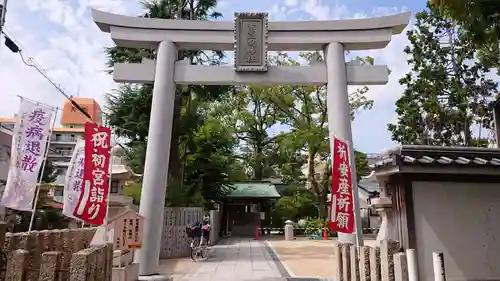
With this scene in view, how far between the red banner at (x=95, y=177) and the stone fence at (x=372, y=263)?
4.77 m

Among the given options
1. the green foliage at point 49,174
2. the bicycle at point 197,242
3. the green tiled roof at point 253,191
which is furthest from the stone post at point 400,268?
the green tiled roof at point 253,191

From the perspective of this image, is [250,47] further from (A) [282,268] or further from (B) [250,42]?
(A) [282,268]

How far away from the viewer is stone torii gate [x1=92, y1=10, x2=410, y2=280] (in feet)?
29.9

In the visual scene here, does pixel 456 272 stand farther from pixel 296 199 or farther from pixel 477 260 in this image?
pixel 296 199

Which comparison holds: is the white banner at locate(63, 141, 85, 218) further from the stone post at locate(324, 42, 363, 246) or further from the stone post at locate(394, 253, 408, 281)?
the stone post at locate(394, 253, 408, 281)

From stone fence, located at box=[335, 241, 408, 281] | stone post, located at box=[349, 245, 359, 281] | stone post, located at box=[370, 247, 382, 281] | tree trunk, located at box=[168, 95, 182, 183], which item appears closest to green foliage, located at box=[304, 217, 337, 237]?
tree trunk, located at box=[168, 95, 182, 183]

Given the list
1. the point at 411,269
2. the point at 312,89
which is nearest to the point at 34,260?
the point at 411,269

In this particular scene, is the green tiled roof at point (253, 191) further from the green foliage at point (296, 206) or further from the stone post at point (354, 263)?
the stone post at point (354, 263)

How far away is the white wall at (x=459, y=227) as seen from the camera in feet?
23.4

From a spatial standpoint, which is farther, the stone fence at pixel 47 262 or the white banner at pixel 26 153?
the white banner at pixel 26 153

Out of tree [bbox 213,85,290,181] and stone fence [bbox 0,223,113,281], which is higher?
tree [bbox 213,85,290,181]

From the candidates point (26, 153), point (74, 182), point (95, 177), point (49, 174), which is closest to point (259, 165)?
point (49, 174)

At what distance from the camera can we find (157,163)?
8.70 m

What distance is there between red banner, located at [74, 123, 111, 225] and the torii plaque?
353 cm
